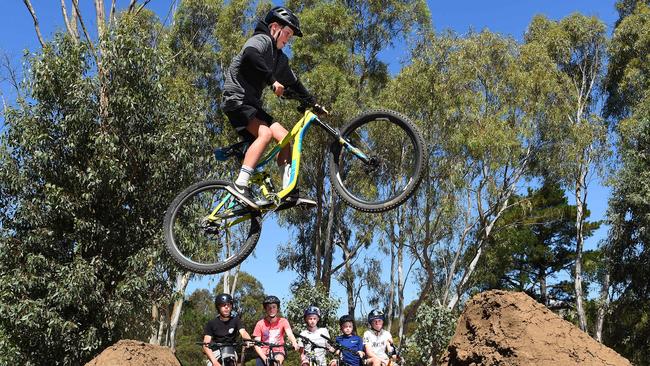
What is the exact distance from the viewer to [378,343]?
1037 centimetres

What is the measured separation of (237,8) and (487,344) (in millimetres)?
27445

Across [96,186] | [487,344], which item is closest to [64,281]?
[96,186]

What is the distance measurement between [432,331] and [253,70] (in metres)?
20.1

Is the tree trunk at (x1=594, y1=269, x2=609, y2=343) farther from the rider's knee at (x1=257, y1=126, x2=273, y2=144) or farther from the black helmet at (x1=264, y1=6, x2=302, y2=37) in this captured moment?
the black helmet at (x1=264, y1=6, x2=302, y2=37)

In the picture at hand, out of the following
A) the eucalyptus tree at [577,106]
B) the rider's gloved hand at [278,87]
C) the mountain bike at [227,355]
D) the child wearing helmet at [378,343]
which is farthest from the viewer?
the eucalyptus tree at [577,106]

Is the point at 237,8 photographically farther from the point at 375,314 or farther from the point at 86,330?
the point at 375,314

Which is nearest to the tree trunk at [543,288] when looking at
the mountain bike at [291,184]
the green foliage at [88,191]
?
the green foliage at [88,191]

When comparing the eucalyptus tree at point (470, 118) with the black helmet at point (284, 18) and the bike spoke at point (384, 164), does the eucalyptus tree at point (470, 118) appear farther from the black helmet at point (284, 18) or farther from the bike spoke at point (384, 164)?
the black helmet at point (284, 18)

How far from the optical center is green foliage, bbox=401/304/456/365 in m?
24.5

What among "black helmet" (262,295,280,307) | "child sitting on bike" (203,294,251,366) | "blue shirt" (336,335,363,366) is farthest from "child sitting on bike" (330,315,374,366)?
"child sitting on bike" (203,294,251,366)

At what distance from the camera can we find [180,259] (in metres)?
6.65

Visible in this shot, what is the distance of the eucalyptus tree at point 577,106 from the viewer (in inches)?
1124

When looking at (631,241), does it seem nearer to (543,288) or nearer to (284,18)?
(543,288)

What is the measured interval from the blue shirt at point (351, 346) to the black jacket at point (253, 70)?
16.0ft
